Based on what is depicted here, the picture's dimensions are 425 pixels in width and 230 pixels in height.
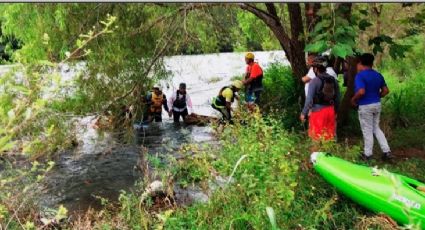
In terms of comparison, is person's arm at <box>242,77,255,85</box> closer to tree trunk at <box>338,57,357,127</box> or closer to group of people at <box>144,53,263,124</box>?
group of people at <box>144,53,263,124</box>

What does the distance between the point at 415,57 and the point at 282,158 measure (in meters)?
13.9

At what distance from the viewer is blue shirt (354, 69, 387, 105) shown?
22.0ft

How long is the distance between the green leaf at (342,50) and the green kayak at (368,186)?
150cm

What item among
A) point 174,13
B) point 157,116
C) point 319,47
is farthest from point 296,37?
point 319,47

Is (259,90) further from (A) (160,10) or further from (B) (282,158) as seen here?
(B) (282,158)

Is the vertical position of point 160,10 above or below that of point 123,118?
above

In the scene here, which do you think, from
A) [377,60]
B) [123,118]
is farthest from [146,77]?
[377,60]

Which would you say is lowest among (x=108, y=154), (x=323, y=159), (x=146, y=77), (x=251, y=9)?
Answer: (x=108, y=154)

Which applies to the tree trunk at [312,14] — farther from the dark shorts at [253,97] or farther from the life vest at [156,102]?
the life vest at [156,102]

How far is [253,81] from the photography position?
1112 cm

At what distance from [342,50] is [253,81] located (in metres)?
7.24

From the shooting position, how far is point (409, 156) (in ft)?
25.0

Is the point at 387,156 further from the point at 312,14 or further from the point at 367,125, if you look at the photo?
the point at 312,14

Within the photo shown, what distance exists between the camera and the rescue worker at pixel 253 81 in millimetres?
11070
